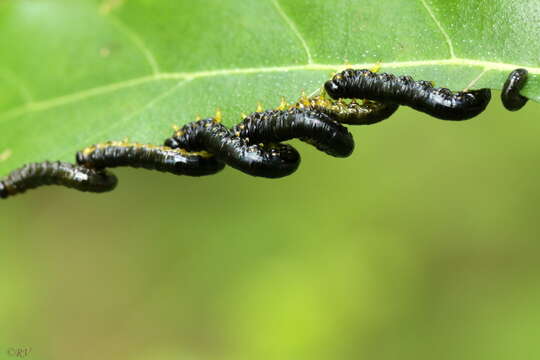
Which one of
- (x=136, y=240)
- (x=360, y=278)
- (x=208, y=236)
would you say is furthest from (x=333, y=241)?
(x=136, y=240)

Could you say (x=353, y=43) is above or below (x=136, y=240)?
below

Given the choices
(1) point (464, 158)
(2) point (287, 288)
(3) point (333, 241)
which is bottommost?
(2) point (287, 288)

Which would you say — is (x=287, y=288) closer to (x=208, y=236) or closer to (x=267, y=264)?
(x=267, y=264)

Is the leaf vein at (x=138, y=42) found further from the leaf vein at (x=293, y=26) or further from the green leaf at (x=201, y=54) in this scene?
the leaf vein at (x=293, y=26)

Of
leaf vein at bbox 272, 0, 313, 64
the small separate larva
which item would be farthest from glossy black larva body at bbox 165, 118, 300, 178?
leaf vein at bbox 272, 0, 313, 64

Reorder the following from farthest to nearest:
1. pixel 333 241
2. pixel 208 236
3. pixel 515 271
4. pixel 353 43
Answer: pixel 208 236 → pixel 333 241 → pixel 515 271 → pixel 353 43

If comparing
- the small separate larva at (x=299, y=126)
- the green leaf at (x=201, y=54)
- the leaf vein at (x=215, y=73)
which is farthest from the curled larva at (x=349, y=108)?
the leaf vein at (x=215, y=73)

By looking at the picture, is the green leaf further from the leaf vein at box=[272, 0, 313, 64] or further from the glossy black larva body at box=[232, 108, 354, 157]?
the glossy black larva body at box=[232, 108, 354, 157]
